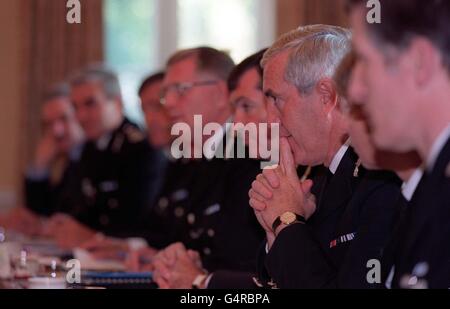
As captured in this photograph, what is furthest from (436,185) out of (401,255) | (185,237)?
(185,237)

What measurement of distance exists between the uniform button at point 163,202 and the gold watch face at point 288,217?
8.23 feet

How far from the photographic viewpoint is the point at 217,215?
12.0 feet

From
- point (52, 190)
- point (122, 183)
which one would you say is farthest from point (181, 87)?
point (52, 190)

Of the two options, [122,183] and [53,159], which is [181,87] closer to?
[122,183]

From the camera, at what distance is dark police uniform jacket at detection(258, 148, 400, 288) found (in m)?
2.14

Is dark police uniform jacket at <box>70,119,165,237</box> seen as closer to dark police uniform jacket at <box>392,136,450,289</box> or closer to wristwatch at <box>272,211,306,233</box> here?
wristwatch at <box>272,211,306,233</box>

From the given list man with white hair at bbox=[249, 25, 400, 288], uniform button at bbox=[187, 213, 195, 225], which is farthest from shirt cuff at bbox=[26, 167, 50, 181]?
man with white hair at bbox=[249, 25, 400, 288]

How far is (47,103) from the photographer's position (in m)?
7.38

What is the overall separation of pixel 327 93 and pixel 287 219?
0.41 metres

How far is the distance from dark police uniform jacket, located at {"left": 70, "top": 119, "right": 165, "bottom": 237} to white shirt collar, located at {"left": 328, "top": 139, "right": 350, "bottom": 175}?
299 centimetres

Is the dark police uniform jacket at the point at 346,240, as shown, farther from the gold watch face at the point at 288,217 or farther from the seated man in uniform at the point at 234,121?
the seated man in uniform at the point at 234,121

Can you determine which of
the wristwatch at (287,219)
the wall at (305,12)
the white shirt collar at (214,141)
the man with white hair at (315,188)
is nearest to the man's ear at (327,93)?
the man with white hair at (315,188)

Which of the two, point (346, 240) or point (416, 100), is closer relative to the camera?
point (416, 100)
